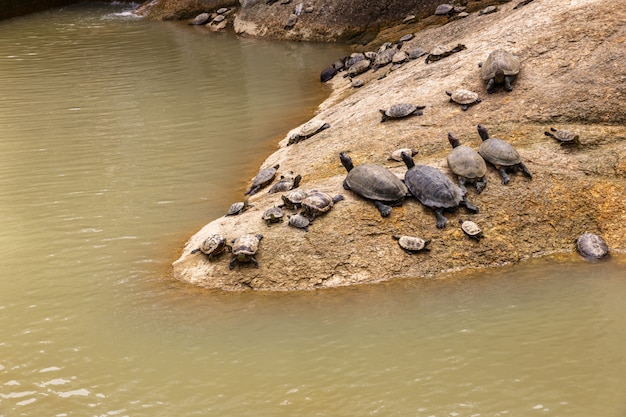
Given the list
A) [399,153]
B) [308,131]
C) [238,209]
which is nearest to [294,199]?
[238,209]

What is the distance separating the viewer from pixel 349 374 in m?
5.73

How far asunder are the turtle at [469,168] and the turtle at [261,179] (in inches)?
99.7

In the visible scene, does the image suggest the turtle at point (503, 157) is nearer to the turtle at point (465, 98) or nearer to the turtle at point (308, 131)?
the turtle at point (465, 98)

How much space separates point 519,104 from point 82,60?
1171 centimetres

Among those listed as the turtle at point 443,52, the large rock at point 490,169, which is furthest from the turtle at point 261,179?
the turtle at point 443,52

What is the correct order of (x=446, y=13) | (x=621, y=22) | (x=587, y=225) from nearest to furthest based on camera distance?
1. (x=587, y=225)
2. (x=621, y=22)
3. (x=446, y=13)

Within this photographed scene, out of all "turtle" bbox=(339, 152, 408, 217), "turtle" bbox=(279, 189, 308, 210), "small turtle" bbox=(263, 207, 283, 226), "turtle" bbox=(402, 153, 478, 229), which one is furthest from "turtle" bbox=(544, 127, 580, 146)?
"small turtle" bbox=(263, 207, 283, 226)

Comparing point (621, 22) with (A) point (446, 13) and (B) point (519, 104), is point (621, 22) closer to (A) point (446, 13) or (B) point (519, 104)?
(B) point (519, 104)

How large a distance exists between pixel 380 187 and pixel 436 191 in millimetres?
611

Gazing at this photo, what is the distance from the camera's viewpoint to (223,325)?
21.6 feet

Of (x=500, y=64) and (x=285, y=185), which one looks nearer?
(x=285, y=185)

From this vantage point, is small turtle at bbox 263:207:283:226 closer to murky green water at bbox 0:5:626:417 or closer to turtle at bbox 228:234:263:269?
turtle at bbox 228:234:263:269

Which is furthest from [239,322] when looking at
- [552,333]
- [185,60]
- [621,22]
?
[185,60]

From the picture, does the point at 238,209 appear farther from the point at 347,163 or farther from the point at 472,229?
the point at 472,229
